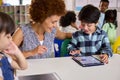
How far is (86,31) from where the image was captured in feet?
6.27

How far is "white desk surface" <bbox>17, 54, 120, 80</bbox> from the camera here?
4.18 ft

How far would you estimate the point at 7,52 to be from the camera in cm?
112

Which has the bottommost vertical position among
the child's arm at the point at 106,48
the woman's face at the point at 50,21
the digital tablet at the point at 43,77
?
the digital tablet at the point at 43,77

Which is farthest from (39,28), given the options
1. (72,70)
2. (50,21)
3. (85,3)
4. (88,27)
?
(85,3)

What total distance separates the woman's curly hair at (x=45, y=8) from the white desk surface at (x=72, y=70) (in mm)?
356

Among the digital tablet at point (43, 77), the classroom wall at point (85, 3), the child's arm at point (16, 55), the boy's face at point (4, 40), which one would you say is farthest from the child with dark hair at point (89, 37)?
the classroom wall at point (85, 3)

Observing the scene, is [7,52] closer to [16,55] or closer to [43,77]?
[16,55]

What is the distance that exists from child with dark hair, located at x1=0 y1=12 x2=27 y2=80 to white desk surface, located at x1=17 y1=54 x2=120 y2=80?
19 cm

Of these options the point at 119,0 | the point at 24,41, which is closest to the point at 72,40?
the point at 24,41

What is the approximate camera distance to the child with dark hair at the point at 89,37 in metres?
1.87

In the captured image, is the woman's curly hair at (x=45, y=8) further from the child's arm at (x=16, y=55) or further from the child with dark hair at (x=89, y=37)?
the child's arm at (x=16, y=55)

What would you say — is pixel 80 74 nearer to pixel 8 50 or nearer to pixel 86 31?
pixel 8 50

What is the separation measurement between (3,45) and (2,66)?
11 cm

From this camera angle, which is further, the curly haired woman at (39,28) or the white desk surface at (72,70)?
the curly haired woman at (39,28)
